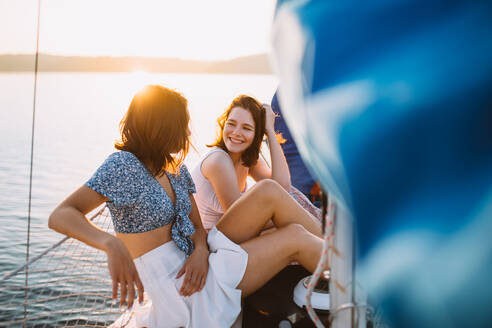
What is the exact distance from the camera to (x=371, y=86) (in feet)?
1.80

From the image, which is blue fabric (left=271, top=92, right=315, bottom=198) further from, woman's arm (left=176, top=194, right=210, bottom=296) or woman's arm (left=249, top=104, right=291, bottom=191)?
woman's arm (left=176, top=194, right=210, bottom=296)

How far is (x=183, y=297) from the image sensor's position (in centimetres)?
148

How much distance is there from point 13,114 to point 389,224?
15263 mm

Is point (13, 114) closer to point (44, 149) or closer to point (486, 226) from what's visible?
point (44, 149)

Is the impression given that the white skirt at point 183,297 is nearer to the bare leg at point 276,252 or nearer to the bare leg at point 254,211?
the bare leg at point 276,252

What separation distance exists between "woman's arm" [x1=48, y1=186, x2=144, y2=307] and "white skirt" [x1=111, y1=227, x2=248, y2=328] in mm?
364

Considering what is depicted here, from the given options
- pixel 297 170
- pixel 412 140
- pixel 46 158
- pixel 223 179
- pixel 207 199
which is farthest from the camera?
pixel 46 158

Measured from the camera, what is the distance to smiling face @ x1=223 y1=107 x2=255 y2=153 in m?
2.27

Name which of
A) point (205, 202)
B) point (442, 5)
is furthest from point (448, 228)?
point (205, 202)

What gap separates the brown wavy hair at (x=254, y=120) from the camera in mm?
2332

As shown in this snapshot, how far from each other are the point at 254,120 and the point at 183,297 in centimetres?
113

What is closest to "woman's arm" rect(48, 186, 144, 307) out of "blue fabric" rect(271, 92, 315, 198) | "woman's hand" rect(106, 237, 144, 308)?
"woman's hand" rect(106, 237, 144, 308)

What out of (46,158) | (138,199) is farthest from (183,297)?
(46,158)

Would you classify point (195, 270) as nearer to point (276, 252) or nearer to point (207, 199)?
point (276, 252)
